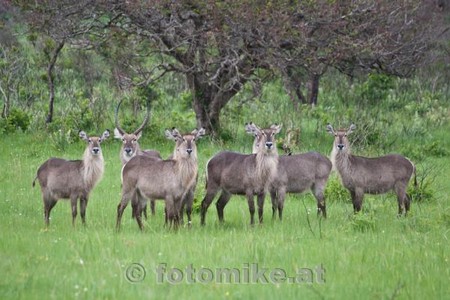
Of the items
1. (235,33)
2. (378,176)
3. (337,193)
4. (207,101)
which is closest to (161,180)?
(378,176)

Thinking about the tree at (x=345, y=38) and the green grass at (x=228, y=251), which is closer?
the green grass at (x=228, y=251)

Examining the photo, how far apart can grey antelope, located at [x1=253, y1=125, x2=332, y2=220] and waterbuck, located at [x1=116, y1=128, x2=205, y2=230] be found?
117 cm

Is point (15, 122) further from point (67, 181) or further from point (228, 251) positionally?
point (228, 251)

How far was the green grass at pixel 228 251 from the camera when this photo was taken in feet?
20.7

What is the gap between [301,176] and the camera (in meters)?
10.7

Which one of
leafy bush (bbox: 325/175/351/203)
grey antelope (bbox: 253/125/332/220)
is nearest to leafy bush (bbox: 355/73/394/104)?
leafy bush (bbox: 325/175/351/203)

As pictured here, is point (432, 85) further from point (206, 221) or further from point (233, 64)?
point (206, 221)

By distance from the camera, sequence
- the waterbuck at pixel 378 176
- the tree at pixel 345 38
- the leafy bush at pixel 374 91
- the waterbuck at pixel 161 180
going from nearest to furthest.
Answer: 1. the waterbuck at pixel 161 180
2. the waterbuck at pixel 378 176
3. the tree at pixel 345 38
4. the leafy bush at pixel 374 91

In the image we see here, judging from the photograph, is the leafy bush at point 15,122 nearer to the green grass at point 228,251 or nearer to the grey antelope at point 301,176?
the green grass at point 228,251

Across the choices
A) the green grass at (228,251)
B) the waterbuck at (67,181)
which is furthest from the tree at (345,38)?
the waterbuck at (67,181)

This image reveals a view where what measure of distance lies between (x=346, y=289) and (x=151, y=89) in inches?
514

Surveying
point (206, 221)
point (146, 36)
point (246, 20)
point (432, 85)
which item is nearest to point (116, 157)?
point (146, 36)

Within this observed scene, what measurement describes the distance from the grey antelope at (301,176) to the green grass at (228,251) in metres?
0.28

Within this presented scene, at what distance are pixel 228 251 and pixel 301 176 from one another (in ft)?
10.8
